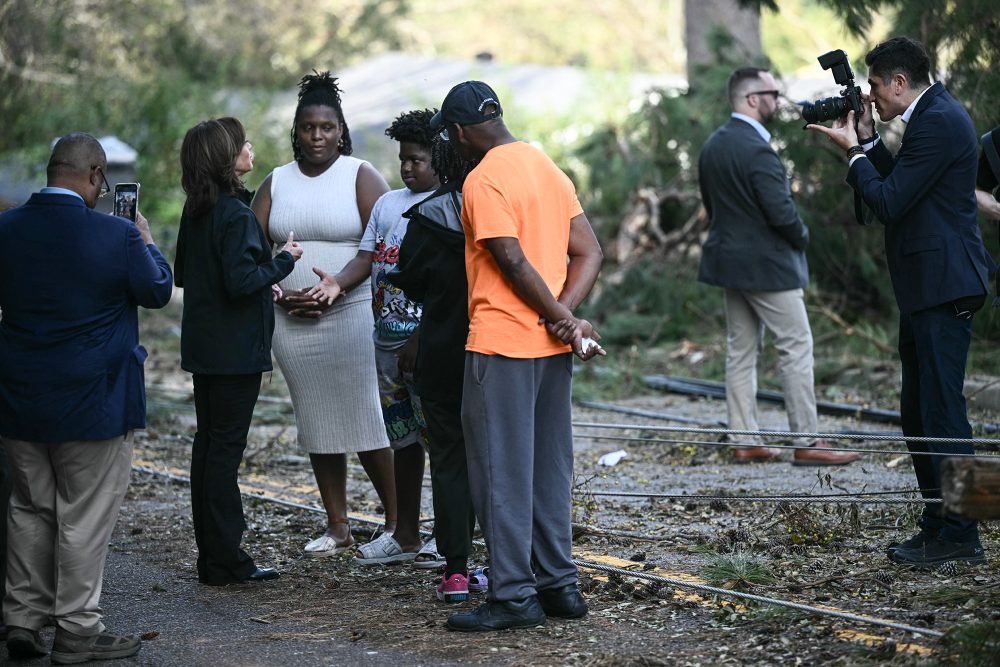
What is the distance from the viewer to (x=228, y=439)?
5.48 meters

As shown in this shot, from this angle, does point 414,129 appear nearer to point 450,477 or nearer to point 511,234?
point 511,234

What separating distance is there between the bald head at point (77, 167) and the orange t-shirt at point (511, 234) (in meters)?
1.34

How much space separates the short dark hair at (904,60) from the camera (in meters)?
5.17

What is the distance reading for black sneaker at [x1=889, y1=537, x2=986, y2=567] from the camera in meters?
5.03

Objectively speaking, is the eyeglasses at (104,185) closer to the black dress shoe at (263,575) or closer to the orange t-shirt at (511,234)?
the orange t-shirt at (511,234)

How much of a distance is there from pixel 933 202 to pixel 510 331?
1.87 metres

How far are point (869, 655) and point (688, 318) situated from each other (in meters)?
8.88

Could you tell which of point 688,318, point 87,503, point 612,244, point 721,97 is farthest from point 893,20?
point 87,503

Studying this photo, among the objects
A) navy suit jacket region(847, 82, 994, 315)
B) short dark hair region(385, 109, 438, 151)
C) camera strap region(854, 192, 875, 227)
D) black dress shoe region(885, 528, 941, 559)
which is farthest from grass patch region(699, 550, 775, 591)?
short dark hair region(385, 109, 438, 151)

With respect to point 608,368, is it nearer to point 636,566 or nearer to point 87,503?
point 636,566

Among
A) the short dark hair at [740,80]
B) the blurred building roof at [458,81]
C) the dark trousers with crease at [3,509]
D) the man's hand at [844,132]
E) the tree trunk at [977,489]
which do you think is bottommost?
the dark trousers with crease at [3,509]

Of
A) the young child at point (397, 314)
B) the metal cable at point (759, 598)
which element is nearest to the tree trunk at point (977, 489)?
the metal cable at point (759, 598)

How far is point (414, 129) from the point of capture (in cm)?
567

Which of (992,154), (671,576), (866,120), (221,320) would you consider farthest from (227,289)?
(992,154)
